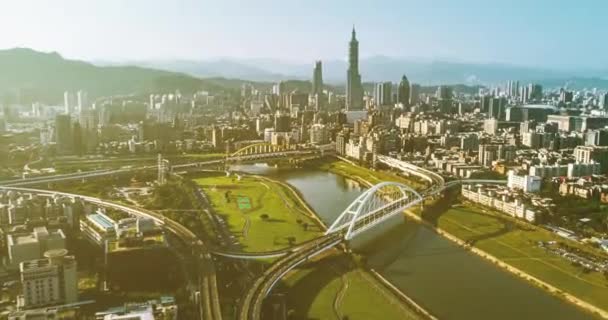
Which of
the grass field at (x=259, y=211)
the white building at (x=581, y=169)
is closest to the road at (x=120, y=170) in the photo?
the grass field at (x=259, y=211)

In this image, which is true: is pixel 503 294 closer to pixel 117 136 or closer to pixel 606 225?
pixel 606 225

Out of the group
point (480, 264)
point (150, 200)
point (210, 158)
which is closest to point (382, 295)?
point (480, 264)

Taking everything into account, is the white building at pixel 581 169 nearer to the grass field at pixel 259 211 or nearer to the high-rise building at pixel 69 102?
the grass field at pixel 259 211

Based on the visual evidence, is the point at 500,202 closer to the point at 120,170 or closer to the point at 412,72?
the point at 120,170

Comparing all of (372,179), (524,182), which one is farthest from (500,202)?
(372,179)

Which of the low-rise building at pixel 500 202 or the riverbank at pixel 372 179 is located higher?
the low-rise building at pixel 500 202
